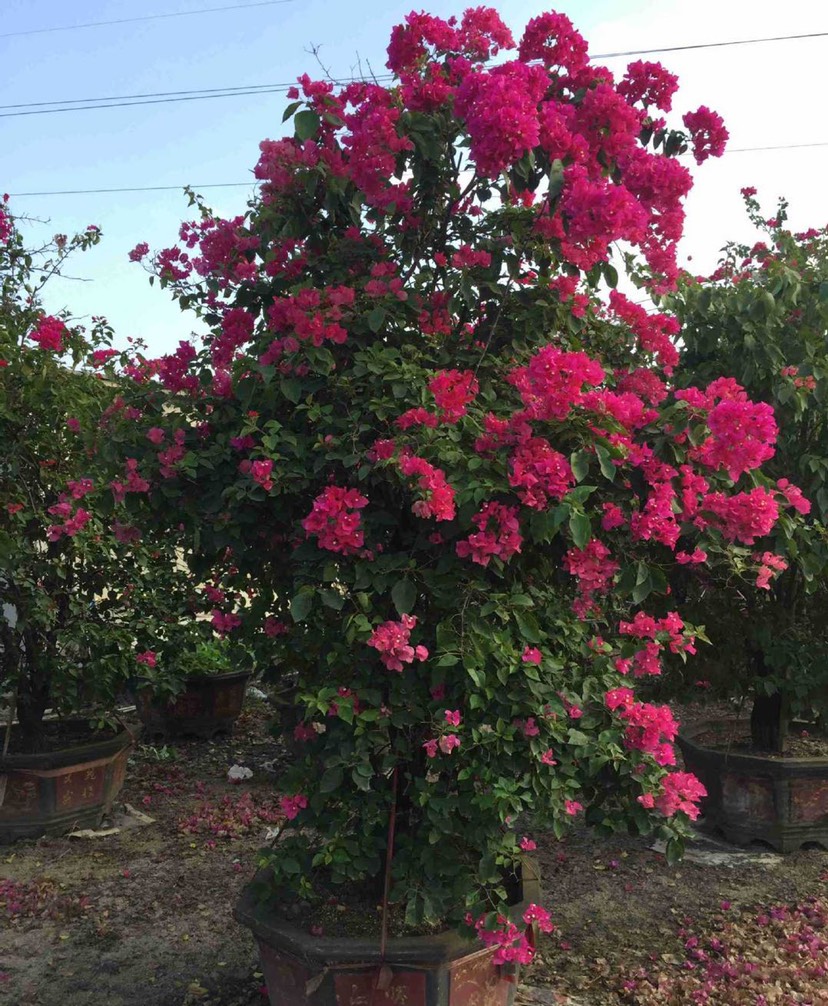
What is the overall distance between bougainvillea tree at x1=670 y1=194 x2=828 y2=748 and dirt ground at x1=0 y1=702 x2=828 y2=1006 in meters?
0.84

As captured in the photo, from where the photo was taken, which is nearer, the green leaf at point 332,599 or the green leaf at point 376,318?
the green leaf at point 332,599

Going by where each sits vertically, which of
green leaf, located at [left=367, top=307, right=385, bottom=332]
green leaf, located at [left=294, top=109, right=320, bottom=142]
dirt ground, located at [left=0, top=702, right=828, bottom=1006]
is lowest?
dirt ground, located at [left=0, top=702, right=828, bottom=1006]

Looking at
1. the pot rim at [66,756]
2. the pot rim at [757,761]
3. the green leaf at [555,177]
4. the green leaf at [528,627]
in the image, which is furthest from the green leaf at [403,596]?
the pot rim at [66,756]

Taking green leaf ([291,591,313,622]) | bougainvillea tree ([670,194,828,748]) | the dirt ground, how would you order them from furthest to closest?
1. bougainvillea tree ([670,194,828,748])
2. the dirt ground
3. green leaf ([291,591,313,622])

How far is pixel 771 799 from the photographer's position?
430cm

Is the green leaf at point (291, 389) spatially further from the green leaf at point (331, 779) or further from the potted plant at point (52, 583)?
the potted plant at point (52, 583)

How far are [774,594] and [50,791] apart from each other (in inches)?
144

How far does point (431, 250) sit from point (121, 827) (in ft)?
11.4

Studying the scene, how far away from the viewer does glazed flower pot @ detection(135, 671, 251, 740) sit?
19.7 feet

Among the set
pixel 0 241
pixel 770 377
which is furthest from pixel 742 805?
pixel 0 241

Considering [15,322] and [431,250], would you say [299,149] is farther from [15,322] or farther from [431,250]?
[15,322]

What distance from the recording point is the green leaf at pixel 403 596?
2184 mm

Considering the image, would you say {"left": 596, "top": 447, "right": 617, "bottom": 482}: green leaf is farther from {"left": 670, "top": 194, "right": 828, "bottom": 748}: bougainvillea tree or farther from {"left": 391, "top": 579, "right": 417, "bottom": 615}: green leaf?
{"left": 670, "top": 194, "right": 828, "bottom": 748}: bougainvillea tree

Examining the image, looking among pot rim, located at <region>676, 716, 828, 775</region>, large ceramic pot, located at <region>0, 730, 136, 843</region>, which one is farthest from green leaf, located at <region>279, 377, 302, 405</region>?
pot rim, located at <region>676, 716, 828, 775</region>
